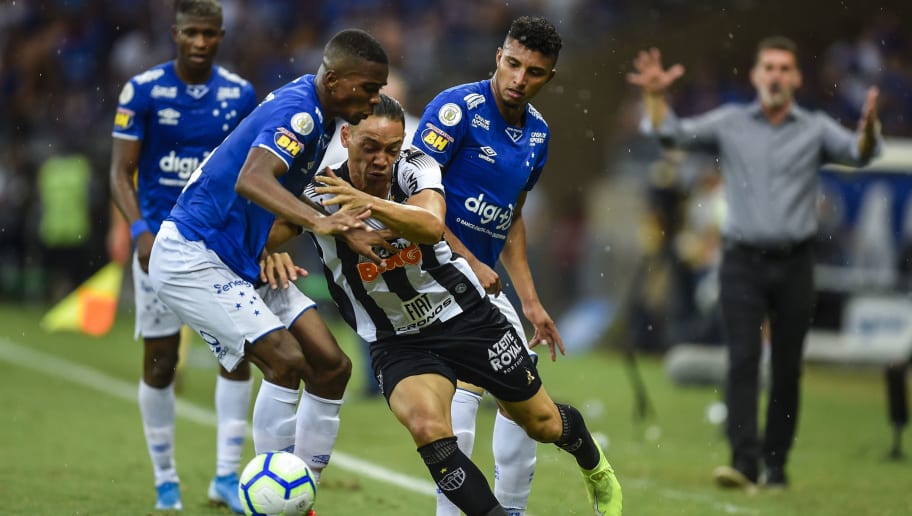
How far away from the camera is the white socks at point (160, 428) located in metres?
7.05

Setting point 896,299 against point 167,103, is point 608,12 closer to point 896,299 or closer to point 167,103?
point 896,299

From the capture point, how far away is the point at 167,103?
7406 mm

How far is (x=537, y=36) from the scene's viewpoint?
20.4 ft

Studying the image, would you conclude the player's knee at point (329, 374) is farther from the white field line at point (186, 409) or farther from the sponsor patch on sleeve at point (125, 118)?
the sponsor patch on sleeve at point (125, 118)

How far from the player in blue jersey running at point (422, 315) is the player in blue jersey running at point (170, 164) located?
1468mm

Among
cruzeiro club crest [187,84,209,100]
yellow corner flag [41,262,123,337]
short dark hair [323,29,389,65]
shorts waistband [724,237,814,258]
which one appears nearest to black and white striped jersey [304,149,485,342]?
short dark hair [323,29,389,65]

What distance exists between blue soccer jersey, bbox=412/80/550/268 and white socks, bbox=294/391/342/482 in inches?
42.5

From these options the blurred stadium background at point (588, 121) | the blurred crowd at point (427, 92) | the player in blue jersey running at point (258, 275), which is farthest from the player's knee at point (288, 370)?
the blurred crowd at point (427, 92)

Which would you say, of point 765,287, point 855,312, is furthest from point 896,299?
point 765,287

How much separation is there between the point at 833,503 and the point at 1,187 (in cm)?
1800

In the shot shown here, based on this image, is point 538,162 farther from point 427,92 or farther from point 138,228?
point 427,92

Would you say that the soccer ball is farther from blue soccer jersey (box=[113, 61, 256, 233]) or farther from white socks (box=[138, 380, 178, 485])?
blue soccer jersey (box=[113, 61, 256, 233])

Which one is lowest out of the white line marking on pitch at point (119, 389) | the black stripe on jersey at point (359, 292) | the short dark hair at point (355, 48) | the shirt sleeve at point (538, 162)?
the white line marking on pitch at point (119, 389)

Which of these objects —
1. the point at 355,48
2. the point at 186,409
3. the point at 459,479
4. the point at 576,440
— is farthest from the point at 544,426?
the point at 186,409
